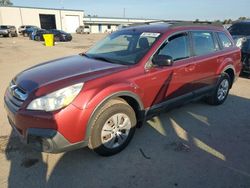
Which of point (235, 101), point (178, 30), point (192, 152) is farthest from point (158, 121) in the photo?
point (235, 101)

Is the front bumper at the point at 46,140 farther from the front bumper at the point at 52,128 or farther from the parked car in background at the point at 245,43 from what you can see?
the parked car in background at the point at 245,43

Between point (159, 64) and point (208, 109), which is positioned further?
point (208, 109)

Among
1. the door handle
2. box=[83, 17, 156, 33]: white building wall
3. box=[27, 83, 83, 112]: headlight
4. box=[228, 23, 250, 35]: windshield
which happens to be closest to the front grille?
box=[27, 83, 83, 112]: headlight

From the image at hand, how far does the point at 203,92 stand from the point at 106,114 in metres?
2.59

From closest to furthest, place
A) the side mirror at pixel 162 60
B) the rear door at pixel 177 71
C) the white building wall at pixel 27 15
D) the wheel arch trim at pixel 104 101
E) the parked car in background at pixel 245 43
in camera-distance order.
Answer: the wheel arch trim at pixel 104 101
the side mirror at pixel 162 60
the rear door at pixel 177 71
the parked car in background at pixel 245 43
the white building wall at pixel 27 15

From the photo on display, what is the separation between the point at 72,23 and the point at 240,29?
55886mm

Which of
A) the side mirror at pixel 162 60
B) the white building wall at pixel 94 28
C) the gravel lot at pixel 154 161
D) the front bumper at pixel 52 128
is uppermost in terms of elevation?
the side mirror at pixel 162 60

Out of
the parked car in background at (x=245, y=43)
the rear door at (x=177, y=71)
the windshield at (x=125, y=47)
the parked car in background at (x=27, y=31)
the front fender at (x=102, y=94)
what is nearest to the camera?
the front fender at (x=102, y=94)

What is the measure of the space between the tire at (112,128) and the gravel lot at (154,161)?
157 mm

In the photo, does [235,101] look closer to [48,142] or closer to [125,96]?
[125,96]

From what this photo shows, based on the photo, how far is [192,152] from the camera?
364 cm

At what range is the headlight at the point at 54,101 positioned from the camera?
9.41 feet

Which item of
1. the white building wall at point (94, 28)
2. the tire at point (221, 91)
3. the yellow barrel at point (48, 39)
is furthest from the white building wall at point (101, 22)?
the tire at point (221, 91)

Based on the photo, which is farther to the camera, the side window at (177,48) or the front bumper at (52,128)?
the side window at (177,48)
